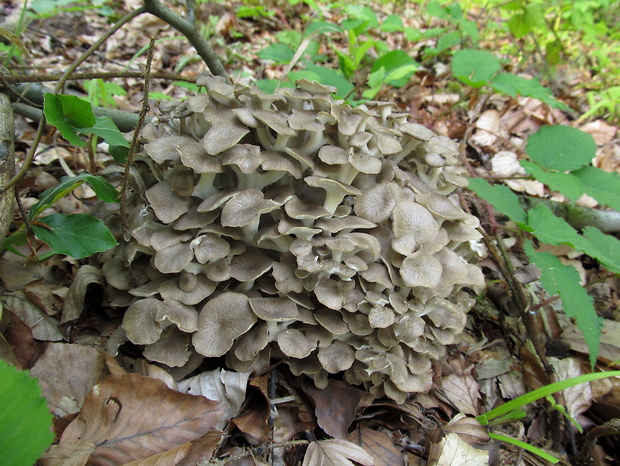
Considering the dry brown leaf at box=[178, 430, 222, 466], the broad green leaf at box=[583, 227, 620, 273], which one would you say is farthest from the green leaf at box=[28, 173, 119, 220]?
the broad green leaf at box=[583, 227, 620, 273]

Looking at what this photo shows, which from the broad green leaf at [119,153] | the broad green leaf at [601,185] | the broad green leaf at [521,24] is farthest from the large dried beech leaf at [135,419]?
the broad green leaf at [521,24]

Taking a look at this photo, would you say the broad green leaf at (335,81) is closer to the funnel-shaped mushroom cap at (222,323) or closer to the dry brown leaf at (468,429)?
the funnel-shaped mushroom cap at (222,323)

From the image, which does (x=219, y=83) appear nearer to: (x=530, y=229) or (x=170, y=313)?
(x=170, y=313)

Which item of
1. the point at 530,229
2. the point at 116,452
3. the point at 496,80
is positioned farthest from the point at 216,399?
the point at 496,80

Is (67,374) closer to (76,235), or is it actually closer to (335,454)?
(76,235)

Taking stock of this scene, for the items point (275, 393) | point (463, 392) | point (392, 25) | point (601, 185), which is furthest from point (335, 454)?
point (392, 25)

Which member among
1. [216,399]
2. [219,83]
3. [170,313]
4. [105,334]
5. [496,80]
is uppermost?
[496,80]
